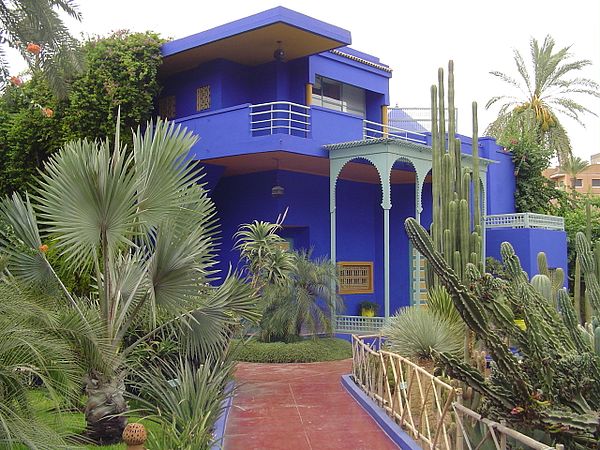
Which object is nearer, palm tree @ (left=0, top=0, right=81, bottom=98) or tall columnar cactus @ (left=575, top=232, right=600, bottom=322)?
tall columnar cactus @ (left=575, top=232, right=600, bottom=322)

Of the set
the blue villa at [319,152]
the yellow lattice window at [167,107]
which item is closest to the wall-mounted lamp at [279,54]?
the blue villa at [319,152]

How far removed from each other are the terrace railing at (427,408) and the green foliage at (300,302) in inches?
109

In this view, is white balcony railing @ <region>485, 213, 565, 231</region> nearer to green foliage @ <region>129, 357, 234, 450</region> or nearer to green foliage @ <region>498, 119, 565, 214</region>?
green foliage @ <region>498, 119, 565, 214</region>

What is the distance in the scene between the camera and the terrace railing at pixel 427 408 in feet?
17.3

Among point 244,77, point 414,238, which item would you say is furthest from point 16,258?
point 244,77

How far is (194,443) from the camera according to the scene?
570 cm

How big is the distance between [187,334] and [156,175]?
1870 millimetres

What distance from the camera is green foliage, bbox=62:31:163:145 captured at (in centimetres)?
1534

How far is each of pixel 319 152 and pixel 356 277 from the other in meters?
4.42

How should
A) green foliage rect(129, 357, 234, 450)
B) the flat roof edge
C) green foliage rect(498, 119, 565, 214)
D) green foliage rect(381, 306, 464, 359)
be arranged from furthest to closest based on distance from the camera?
green foliage rect(498, 119, 565, 214)
the flat roof edge
green foliage rect(381, 306, 464, 359)
green foliage rect(129, 357, 234, 450)

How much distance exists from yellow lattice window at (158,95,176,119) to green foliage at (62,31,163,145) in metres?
1.54

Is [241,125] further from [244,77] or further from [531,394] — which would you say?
[531,394]

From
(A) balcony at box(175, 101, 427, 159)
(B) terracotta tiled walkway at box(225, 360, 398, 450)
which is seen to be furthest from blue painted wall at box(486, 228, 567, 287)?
(B) terracotta tiled walkway at box(225, 360, 398, 450)

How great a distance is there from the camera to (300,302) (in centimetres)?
1291
